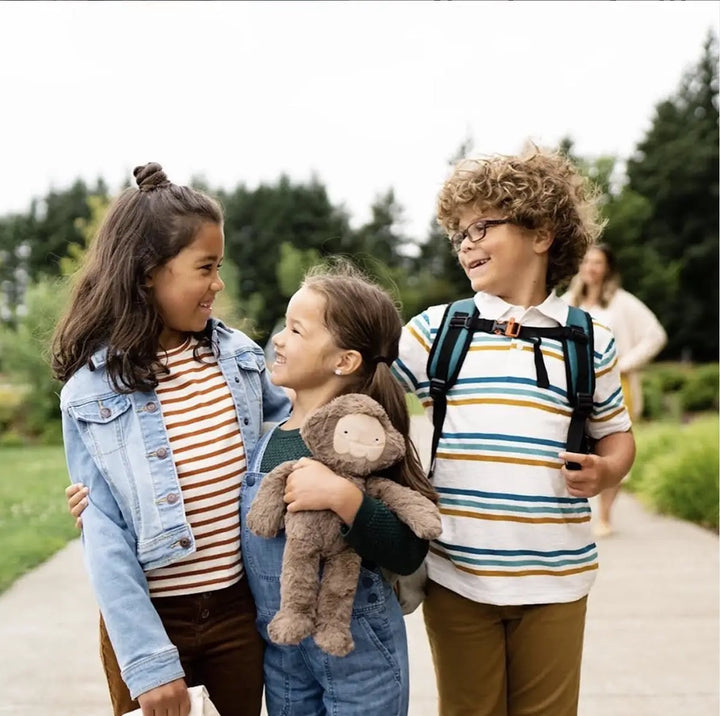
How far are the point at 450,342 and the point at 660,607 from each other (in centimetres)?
292

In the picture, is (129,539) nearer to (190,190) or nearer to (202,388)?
(202,388)

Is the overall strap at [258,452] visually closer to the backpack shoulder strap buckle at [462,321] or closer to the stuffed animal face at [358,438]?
the stuffed animal face at [358,438]

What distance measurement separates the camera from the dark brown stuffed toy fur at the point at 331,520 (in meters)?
1.72

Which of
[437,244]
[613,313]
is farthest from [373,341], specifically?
[437,244]

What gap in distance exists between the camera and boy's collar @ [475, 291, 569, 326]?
2.13 m

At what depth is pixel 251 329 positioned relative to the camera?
262cm

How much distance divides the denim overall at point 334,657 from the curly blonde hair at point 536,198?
2.59ft

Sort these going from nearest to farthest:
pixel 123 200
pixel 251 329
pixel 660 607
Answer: pixel 123 200 < pixel 251 329 < pixel 660 607

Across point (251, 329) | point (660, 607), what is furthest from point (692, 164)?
point (251, 329)

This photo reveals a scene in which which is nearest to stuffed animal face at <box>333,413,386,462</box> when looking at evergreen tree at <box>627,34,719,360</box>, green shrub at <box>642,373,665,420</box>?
Answer: green shrub at <box>642,373,665,420</box>

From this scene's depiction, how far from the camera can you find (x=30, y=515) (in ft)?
23.4

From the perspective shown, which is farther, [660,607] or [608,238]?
[608,238]

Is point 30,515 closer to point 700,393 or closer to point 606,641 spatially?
point 606,641

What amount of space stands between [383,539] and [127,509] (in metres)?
0.53
